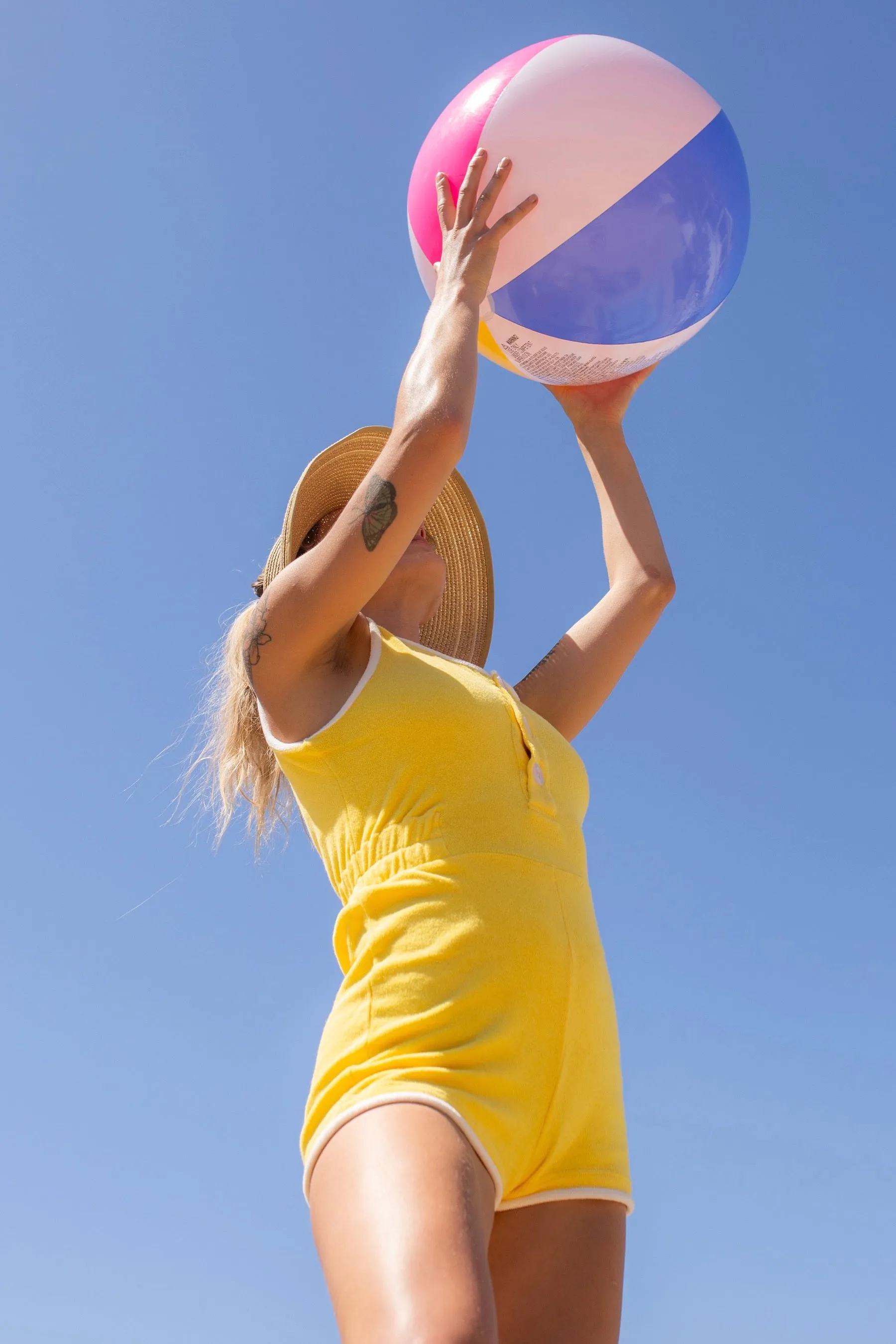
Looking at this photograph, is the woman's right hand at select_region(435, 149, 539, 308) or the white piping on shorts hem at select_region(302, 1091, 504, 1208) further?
the woman's right hand at select_region(435, 149, 539, 308)

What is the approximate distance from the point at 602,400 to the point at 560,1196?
7.37ft

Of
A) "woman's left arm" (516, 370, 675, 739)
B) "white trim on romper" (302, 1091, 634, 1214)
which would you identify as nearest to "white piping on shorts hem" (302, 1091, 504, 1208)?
"white trim on romper" (302, 1091, 634, 1214)

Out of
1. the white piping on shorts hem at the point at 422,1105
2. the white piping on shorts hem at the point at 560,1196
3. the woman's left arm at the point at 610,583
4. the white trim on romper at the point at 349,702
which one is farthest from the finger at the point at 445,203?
the white piping on shorts hem at the point at 560,1196

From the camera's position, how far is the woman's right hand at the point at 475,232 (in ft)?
9.47

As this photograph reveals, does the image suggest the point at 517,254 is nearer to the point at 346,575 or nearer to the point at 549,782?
the point at 346,575

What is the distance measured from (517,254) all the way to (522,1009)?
179cm

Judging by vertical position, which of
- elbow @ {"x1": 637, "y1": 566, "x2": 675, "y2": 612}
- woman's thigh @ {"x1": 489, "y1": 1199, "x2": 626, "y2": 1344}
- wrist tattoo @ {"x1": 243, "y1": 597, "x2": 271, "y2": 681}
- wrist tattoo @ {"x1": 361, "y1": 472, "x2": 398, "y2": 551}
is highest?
elbow @ {"x1": 637, "y1": 566, "x2": 675, "y2": 612}

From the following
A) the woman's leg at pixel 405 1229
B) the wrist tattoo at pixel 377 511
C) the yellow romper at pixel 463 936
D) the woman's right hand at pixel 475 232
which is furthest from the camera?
the woman's right hand at pixel 475 232

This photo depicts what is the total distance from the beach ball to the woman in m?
0.12

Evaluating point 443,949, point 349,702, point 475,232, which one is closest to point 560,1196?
point 443,949

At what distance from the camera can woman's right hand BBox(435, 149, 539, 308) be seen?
114 inches

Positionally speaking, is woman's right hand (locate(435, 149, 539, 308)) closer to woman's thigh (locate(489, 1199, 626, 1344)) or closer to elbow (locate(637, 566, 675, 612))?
elbow (locate(637, 566, 675, 612))

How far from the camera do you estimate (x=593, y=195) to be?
2982 mm

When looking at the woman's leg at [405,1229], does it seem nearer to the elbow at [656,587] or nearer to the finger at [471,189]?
the elbow at [656,587]
